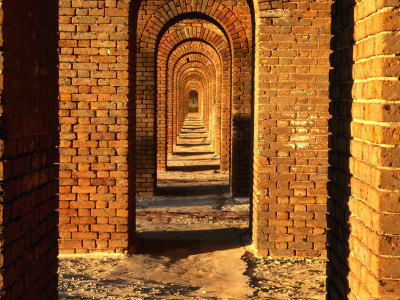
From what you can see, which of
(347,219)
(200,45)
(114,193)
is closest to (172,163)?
(200,45)

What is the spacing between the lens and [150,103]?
395 inches

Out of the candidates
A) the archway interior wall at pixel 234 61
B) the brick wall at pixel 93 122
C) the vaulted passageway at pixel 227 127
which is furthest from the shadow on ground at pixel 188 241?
the archway interior wall at pixel 234 61

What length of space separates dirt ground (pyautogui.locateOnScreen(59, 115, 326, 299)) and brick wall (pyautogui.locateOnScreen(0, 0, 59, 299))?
1.66 meters

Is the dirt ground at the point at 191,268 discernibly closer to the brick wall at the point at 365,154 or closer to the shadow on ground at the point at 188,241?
the shadow on ground at the point at 188,241

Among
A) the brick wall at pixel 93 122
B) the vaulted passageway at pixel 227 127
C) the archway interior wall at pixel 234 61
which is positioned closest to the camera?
the vaulted passageway at pixel 227 127

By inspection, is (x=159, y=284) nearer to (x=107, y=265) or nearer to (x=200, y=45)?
(x=107, y=265)

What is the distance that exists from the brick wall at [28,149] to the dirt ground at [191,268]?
1656mm

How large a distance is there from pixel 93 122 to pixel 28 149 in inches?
119

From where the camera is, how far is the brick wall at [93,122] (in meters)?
5.58

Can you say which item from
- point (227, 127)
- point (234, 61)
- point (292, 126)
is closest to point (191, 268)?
point (292, 126)

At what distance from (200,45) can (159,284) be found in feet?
40.5

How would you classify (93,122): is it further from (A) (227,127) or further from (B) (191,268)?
(A) (227,127)

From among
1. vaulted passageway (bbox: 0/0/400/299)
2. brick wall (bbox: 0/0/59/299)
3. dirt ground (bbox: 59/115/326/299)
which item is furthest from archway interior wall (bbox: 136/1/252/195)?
brick wall (bbox: 0/0/59/299)

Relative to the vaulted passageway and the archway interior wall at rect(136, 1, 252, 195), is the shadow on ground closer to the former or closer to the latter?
the vaulted passageway
